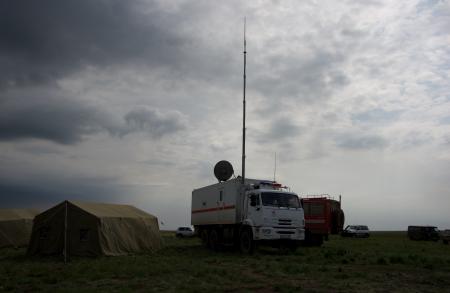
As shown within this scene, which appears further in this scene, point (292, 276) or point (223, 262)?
point (223, 262)

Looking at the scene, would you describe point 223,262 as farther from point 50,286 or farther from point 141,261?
point 50,286

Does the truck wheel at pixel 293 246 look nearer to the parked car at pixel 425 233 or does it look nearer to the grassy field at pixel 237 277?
the grassy field at pixel 237 277

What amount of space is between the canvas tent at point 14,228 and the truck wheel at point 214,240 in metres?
12.7

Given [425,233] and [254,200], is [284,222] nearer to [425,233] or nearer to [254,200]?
[254,200]

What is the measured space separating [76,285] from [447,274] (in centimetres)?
1181

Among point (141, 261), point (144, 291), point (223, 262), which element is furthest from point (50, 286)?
point (223, 262)

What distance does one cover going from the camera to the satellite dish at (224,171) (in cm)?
2747

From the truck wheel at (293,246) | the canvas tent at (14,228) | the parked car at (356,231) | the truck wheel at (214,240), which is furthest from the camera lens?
the parked car at (356,231)

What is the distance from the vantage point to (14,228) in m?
30.9

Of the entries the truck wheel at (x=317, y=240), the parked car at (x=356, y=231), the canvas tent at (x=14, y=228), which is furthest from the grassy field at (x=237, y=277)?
the parked car at (x=356, y=231)

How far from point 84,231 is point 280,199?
31.2ft

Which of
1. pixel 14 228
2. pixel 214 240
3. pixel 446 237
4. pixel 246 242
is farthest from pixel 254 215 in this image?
pixel 446 237

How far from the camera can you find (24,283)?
1358 cm

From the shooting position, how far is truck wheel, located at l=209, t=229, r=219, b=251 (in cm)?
2717
